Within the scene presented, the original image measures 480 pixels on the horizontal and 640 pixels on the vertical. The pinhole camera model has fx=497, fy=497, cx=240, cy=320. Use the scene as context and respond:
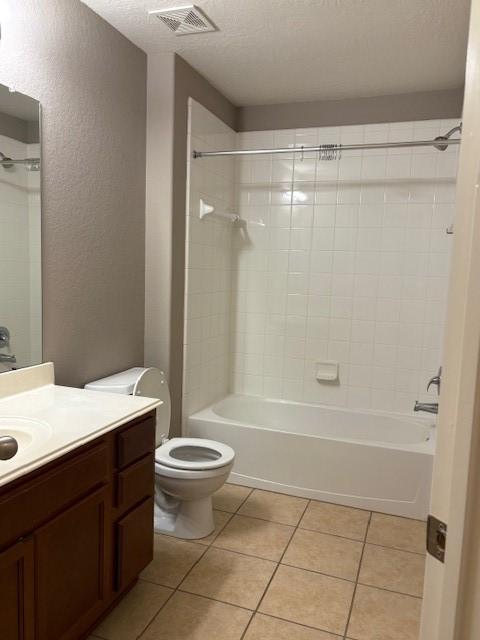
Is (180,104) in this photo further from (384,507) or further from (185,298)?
(384,507)

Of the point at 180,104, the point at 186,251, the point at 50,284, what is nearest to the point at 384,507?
the point at 186,251

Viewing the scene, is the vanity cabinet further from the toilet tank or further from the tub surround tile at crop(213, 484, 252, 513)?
the tub surround tile at crop(213, 484, 252, 513)

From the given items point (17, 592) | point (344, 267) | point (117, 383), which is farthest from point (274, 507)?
point (17, 592)

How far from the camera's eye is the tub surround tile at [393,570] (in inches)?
85.0

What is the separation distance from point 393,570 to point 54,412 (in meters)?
1.67

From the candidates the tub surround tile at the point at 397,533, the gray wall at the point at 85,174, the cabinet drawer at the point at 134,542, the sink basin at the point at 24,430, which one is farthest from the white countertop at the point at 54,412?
the tub surround tile at the point at 397,533

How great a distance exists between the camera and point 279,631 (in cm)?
185

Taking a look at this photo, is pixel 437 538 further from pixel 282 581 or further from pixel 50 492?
pixel 282 581

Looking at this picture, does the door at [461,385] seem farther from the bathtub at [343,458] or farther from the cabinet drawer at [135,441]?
the bathtub at [343,458]

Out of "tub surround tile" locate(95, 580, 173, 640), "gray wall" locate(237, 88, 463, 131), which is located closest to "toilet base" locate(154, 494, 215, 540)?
"tub surround tile" locate(95, 580, 173, 640)

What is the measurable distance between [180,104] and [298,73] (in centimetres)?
73

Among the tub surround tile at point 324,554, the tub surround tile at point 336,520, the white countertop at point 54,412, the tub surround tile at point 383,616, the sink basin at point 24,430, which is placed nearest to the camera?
the white countertop at point 54,412

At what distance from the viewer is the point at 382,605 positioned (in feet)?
6.65

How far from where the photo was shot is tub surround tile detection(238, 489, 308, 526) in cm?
271
